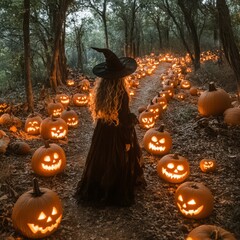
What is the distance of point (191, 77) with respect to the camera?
65.5 ft

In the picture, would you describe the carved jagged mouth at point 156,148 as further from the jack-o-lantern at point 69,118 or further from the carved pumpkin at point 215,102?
Result: the jack-o-lantern at point 69,118

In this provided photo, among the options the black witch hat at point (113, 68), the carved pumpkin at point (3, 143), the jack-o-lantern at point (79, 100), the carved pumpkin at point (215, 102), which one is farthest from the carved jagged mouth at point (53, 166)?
the jack-o-lantern at point (79, 100)

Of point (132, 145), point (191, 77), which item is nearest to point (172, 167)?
point (132, 145)

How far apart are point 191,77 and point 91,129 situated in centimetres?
1119

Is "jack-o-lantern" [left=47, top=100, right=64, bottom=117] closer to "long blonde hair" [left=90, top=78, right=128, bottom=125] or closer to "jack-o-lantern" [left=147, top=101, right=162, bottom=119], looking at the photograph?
"jack-o-lantern" [left=147, top=101, right=162, bottom=119]

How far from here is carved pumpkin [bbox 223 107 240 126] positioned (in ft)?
28.3

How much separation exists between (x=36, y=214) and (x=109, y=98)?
2.28m

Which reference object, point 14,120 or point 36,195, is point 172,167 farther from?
point 14,120

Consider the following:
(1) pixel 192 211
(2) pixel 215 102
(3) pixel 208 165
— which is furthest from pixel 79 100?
(1) pixel 192 211

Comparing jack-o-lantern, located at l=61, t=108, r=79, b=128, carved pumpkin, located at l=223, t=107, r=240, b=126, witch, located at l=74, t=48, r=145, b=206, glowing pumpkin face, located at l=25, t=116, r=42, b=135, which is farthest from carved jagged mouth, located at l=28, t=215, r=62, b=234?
carved pumpkin, located at l=223, t=107, r=240, b=126

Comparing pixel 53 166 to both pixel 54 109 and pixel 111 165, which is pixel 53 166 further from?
pixel 54 109

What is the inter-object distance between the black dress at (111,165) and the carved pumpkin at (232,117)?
14.3ft

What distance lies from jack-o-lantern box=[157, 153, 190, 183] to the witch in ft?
3.78

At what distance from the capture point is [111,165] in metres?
5.47
